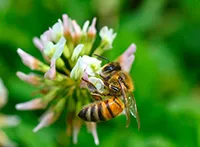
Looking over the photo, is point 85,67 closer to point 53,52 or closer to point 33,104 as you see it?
point 53,52

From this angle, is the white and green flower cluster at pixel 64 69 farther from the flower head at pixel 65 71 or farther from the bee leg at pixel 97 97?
the bee leg at pixel 97 97

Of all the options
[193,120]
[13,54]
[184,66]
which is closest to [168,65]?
[184,66]

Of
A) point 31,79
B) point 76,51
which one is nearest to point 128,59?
point 76,51

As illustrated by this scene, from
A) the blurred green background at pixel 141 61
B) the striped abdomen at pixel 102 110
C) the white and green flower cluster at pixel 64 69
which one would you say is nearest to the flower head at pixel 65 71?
the white and green flower cluster at pixel 64 69

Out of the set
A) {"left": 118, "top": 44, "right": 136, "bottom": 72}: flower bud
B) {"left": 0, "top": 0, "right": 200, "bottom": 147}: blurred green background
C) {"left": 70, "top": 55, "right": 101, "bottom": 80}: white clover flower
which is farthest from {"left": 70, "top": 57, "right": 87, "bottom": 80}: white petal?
{"left": 0, "top": 0, "right": 200, "bottom": 147}: blurred green background

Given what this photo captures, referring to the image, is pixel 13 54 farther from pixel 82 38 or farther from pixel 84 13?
pixel 82 38

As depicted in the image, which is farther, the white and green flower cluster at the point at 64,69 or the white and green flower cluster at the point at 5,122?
the white and green flower cluster at the point at 5,122
